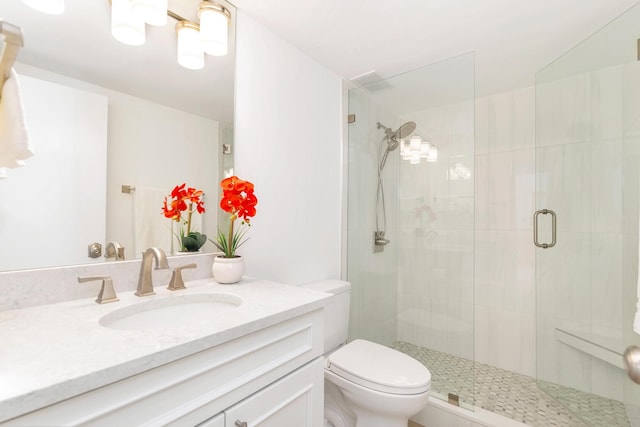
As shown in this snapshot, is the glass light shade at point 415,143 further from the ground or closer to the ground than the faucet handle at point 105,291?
further from the ground

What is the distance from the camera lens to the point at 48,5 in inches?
37.9

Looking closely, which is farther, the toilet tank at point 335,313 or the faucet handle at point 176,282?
the toilet tank at point 335,313

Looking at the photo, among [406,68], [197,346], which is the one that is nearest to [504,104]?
[406,68]

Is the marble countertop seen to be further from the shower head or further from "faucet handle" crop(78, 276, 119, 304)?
the shower head

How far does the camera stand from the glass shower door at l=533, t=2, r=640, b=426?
1508 millimetres

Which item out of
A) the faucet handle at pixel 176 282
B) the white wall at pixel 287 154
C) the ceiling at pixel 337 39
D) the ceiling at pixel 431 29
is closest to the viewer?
the ceiling at pixel 337 39

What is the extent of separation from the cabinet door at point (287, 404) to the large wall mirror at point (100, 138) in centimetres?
70

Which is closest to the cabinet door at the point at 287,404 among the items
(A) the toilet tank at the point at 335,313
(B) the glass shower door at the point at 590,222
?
(A) the toilet tank at the point at 335,313

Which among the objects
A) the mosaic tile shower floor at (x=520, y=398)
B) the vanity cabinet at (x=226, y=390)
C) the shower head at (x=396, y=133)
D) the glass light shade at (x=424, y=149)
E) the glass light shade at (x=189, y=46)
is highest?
the glass light shade at (x=189, y=46)

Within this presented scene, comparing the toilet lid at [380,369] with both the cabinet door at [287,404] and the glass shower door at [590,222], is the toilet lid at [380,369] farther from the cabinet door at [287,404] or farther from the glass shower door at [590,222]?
the glass shower door at [590,222]

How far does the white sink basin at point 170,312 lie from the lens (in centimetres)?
92

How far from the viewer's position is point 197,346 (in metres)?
0.70

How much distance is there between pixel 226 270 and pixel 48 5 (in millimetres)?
1069

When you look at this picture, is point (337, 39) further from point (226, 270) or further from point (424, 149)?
point (226, 270)
